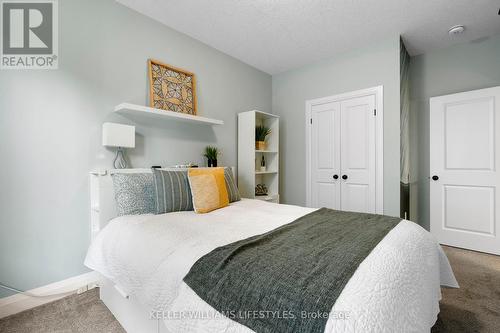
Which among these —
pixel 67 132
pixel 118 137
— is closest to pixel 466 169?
pixel 118 137

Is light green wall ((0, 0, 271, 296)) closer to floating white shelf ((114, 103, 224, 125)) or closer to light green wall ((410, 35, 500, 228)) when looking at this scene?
floating white shelf ((114, 103, 224, 125))

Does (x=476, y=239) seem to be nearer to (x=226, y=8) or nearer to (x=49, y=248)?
(x=226, y=8)

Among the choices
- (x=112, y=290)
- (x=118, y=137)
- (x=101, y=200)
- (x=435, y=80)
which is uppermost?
(x=435, y=80)

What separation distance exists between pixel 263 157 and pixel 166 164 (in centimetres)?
166

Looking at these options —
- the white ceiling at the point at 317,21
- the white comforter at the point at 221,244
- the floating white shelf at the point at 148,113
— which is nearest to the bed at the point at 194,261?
the white comforter at the point at 221,244

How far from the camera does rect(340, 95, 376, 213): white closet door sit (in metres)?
3.08

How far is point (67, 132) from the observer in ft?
6.36

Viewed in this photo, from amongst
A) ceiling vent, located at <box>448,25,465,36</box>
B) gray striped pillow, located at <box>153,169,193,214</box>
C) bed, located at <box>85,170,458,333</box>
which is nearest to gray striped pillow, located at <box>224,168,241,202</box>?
bed, located at <box>85,170,458,333</box>

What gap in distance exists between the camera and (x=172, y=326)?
A: 3.34ft

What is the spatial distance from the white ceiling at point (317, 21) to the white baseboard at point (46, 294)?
2.60 metres

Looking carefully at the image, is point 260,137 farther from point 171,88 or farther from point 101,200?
point 101,200

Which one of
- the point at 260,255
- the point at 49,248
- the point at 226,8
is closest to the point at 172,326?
the point at 260,255

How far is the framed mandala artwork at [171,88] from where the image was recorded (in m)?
2.46

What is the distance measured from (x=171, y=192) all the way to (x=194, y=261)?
101 centimetres
